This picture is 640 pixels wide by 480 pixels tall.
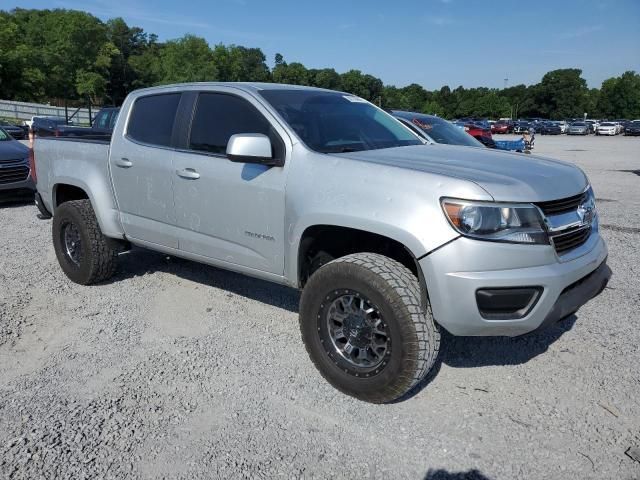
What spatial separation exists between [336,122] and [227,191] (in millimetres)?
944

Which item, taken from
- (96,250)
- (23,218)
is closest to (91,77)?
(23,218)

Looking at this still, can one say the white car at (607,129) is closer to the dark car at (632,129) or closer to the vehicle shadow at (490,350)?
the dark car at (632,129)

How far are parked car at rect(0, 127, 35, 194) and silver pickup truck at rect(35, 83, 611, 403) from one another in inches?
227

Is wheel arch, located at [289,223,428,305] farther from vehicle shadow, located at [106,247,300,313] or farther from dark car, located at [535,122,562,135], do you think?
dark car, located at [535,122,562,135]

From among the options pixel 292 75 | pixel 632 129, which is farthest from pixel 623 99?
pixel 292 75

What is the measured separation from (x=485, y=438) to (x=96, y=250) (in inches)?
148

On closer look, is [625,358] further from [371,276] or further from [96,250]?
[96,250]

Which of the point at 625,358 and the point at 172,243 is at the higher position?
the point at 172,243

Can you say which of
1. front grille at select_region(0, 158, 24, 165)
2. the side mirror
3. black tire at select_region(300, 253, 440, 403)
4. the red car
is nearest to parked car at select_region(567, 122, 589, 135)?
the red car

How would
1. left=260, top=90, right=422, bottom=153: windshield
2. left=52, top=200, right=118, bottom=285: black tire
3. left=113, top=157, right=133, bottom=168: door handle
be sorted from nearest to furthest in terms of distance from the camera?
left=260, top=90, right=422, bottom=153: windshield → left=113, top=157, right=133, bottom=168: door handle → left=52, top=200, right=118, bottom=285: black tire

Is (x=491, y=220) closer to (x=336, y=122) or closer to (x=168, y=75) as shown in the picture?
(x=336, y=122)

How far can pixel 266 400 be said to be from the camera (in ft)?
10.8

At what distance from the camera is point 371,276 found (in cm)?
303

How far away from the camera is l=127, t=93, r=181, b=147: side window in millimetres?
4461
